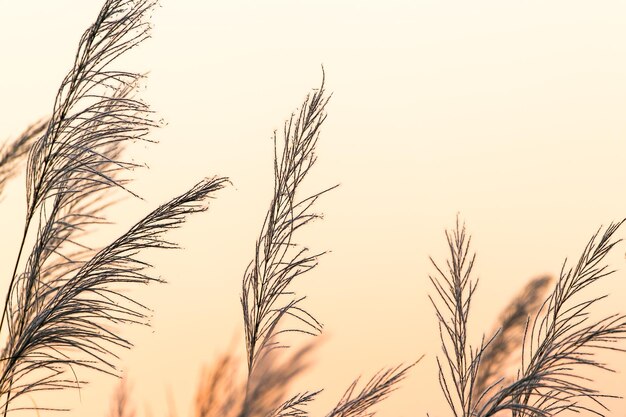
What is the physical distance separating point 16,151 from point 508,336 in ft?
6.72

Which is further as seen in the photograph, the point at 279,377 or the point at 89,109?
the point at 279,377

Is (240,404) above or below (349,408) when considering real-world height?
above

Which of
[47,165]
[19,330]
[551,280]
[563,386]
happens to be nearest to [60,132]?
[47,165]

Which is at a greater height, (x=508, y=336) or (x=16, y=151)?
(x=16, y=151)

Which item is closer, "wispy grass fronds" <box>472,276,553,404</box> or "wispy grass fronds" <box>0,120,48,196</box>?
"wispy grass fronds" <box>0,120,48,196</box>

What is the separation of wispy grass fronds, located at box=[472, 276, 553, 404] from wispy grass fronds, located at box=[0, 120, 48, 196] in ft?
6.19

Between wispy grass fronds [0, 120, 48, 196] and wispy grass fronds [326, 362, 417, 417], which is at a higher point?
wispy grass fronds [0, 120, 48, 196]

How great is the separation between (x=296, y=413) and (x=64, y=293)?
0.83 meters

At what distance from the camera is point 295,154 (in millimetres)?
2719

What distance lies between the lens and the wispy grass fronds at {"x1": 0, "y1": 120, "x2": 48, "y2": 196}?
8.77 ft

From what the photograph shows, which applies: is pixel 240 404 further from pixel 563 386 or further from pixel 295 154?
pixel 563 386

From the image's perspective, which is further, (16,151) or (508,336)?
(508,336)

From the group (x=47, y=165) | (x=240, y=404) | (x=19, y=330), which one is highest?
(x=47, y=165)

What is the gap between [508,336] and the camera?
11.8 ft
